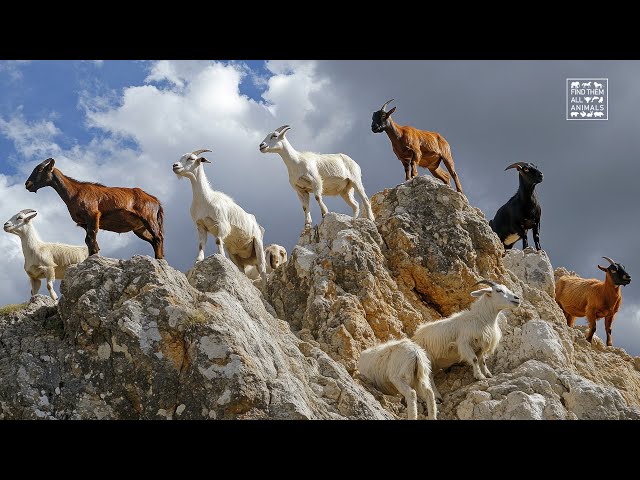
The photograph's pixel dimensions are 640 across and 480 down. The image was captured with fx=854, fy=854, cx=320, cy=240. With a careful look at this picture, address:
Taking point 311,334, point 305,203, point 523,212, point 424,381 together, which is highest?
point 523,212

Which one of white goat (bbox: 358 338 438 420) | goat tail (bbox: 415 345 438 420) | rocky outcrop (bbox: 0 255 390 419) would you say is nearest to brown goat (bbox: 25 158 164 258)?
rocky outcrop (bbox: 0 255 390 419)

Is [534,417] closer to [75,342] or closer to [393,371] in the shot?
[393,371]

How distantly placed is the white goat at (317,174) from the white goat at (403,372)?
17.7 ft

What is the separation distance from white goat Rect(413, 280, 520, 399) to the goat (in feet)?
19.4

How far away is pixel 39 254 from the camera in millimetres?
16859

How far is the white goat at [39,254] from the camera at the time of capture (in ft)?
55.2

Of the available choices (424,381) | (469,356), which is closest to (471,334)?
(469,356)

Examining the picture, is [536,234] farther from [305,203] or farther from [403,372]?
[403,372]

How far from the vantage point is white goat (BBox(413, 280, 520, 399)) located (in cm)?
1341

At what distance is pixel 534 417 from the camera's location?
38.4 ft

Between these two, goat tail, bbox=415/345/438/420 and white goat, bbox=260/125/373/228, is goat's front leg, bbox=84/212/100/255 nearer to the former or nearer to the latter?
white goat, bbox=260/125/373/228

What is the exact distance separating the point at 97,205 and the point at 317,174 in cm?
507
